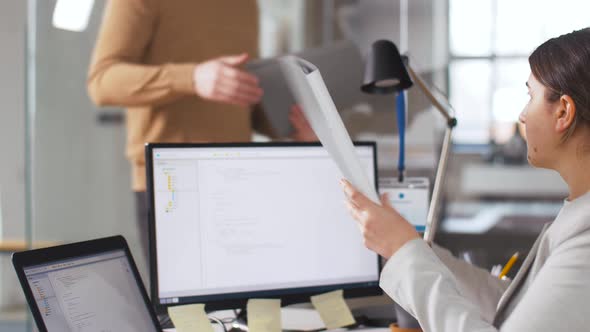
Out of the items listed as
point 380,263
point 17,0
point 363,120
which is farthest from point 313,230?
point 17,0

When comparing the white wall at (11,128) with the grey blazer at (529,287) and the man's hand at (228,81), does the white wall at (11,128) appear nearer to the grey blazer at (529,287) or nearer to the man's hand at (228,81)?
the man's hand at (228,81)

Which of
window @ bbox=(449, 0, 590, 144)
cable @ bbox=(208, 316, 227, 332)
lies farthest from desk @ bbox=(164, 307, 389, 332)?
window @ bbox=(449, 0, 590, 144)

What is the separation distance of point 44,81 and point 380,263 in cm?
206

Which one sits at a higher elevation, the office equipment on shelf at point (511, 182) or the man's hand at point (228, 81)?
the man's hand at point (228, 81)

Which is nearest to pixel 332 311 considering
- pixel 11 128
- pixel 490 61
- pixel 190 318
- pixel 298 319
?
pixel 298 319

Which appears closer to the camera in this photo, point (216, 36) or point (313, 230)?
point (313, 230)

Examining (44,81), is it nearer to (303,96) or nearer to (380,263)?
(380,263)

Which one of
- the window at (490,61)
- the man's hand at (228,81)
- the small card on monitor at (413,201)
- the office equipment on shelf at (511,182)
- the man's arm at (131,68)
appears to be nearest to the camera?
the small card on monitor at (413,201)

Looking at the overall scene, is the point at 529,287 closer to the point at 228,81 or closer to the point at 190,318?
the point at 190,318

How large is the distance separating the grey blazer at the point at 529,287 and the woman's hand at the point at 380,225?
0.01 m

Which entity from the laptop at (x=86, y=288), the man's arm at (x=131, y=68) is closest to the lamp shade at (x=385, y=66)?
the laptop at (x=86, y=288)

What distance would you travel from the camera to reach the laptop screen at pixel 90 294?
1.01 m

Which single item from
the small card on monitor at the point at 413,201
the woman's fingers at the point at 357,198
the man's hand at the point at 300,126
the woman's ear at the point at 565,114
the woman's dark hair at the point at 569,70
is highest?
the woman's dark hair at the point at 569,70

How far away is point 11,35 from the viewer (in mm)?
3428
